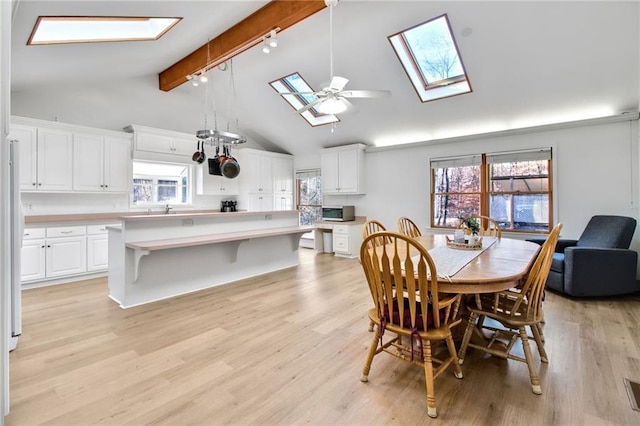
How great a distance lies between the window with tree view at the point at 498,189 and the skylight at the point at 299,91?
7.81 ft

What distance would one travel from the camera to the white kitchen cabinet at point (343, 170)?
641cm

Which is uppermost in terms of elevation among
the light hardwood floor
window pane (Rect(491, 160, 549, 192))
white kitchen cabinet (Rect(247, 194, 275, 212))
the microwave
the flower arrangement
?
window pane (Rect(491, 160, 549, 192))

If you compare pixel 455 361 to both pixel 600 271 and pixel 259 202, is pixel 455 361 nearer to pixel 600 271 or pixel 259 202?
pixel 600 271

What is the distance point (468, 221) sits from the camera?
2920 mm

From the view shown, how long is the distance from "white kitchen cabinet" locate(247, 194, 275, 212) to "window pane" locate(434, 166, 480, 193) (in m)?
3.79

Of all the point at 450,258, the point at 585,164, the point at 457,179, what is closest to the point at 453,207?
the point at 457,179

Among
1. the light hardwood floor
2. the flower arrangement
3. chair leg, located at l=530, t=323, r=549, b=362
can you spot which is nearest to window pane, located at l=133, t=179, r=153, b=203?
the light hardwood floor

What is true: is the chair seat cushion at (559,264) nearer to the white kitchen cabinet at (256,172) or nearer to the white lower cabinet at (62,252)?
the white kitchen cabinet at (256,172)

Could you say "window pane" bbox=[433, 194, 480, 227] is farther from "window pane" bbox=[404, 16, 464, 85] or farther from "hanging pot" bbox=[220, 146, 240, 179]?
"hanging pot" bbox=[220, 146, 240, 179]

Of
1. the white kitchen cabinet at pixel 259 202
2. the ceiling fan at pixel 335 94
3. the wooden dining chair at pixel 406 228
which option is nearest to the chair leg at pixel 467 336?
the wooden dining chair at pixel 406 228

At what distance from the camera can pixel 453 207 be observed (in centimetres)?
546

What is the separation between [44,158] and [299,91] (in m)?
4.06

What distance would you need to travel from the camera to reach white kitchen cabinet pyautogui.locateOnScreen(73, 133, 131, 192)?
15.1 ft

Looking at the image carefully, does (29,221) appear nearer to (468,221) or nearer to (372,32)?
(372,32)
